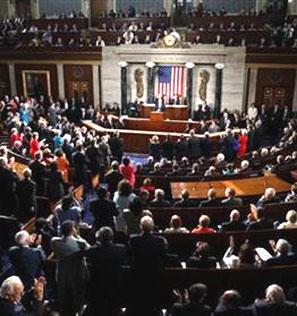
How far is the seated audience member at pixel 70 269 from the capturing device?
478 cm

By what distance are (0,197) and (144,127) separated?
10686 millimetres

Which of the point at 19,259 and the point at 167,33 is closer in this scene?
the point at 19,259

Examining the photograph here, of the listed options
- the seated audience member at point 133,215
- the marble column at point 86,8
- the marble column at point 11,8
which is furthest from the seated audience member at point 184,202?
the marble column at point 11,8

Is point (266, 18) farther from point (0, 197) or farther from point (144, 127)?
point (0, 197)

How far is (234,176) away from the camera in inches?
372

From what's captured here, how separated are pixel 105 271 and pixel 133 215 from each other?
3.34 feet

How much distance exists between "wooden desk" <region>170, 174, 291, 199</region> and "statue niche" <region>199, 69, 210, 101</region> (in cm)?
1033

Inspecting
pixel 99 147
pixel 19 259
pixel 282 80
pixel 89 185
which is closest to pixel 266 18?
pixel 282 80

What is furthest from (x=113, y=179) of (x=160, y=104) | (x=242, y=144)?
(x=160, y=104)

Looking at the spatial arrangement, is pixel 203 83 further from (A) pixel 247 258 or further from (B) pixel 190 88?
(A) pixel 247 258

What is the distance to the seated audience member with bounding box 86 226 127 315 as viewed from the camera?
4.66m

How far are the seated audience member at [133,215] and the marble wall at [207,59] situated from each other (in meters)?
14.1

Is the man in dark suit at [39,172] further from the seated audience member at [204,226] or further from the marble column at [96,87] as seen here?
the marble column at [96,87]

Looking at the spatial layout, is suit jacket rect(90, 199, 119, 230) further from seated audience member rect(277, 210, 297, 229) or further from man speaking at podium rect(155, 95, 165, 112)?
man speaking at podium rect(155, 95, 165, 112)
